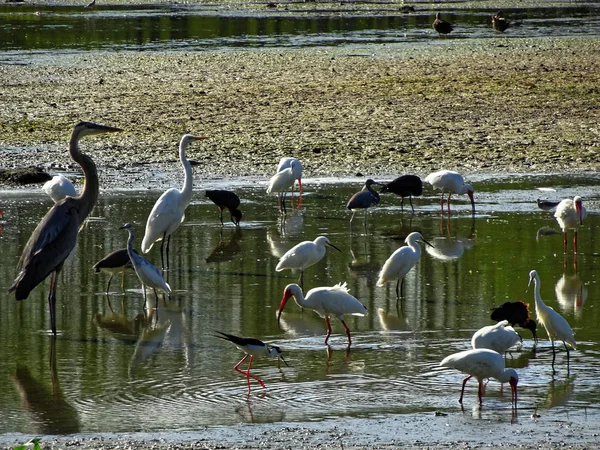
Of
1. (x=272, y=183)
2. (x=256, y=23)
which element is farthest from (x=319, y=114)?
(x=256, y=23)

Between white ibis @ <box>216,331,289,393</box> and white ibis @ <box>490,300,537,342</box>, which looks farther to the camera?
white ibis @ <box>490,300,537,342</box>

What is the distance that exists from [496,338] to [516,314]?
0.87 meters

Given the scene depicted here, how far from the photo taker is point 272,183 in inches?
593

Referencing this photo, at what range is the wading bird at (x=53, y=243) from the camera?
31.9 ft

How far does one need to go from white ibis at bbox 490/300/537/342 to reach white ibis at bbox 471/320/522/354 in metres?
0.71

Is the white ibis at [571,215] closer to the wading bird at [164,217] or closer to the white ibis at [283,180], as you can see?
the white ibis at [283,180]

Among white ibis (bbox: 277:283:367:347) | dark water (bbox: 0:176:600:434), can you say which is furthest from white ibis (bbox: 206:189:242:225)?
white ibis (bbox: 277:283:367:347)

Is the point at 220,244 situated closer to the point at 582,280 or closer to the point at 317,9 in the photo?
the point at 582,280

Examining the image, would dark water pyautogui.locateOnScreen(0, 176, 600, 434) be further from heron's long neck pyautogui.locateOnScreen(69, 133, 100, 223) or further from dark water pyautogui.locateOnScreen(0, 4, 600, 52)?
dark water pyautogui.locateOnScreen(0, 4, 600, 52)

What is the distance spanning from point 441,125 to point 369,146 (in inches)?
77.2

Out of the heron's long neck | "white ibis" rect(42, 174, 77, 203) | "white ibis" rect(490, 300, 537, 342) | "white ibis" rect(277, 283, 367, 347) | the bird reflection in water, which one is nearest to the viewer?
the bird reflection in water

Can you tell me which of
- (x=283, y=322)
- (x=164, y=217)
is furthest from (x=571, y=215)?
(x=164, y=217)

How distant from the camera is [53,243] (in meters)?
9.90

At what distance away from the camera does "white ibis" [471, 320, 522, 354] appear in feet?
27.9
